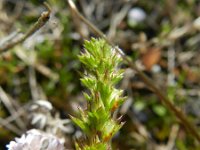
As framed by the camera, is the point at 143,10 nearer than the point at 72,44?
No

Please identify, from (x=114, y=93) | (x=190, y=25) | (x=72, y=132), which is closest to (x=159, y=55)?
(x=190, y=25)

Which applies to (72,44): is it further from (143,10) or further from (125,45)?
(143,10)

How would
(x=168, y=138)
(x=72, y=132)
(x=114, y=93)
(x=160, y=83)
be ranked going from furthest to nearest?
(x=160, y=83), (x=168, y=138), (x=72, y=132), (x=114, y=93)

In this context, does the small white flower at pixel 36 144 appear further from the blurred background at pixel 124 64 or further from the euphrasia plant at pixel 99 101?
→ the blurred background at pixel 124 64

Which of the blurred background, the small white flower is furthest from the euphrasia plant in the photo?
the blurred background

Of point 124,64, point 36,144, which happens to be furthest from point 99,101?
point 124,64

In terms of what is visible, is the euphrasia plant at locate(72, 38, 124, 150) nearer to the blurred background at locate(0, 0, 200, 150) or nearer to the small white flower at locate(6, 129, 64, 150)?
the small white flower at locate(6, 129, 64, 150)

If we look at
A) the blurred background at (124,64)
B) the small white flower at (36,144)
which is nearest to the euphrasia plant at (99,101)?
the small white flower at (36,144)
